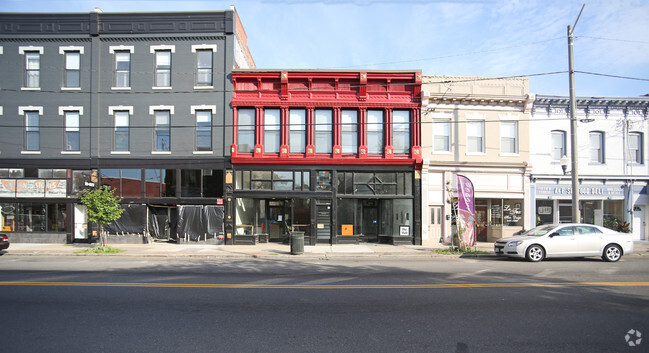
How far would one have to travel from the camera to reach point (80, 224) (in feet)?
62.3

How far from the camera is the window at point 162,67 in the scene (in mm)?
19109

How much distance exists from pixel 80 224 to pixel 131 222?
2.90 metres

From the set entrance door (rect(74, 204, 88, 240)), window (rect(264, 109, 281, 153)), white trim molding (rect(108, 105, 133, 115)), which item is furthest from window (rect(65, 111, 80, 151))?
window (rect(264, 109, 281, 153))

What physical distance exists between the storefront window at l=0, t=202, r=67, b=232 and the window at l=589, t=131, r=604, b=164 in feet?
94.4

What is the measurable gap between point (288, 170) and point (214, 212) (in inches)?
A: 175

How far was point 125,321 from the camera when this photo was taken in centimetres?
566

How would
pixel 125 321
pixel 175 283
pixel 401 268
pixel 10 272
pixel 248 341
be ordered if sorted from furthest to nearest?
pixel 401 268 < pixel 10 272 < pixel 175 283 < pixel 125 321 < pixel 248 341

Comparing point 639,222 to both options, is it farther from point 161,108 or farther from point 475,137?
point 161,108

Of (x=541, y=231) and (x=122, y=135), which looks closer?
(x=541, y=231)

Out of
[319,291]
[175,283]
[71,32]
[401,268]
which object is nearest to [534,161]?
[401,268]

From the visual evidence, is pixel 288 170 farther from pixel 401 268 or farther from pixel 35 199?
pixel 35 199

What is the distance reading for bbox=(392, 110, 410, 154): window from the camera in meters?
18.9

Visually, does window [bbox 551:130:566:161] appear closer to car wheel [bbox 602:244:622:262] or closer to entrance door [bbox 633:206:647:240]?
entrance door [bbox 633:206:647:240]

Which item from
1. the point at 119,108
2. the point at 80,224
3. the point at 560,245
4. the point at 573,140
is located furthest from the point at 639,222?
the point at 80,224
